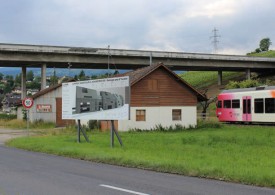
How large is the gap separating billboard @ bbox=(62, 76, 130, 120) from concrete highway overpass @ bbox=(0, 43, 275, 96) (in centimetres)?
3885

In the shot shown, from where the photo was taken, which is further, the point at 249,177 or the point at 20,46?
the point at 20,46

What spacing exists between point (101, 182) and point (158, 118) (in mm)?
27349

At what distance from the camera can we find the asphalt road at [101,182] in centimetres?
916

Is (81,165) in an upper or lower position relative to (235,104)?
lower

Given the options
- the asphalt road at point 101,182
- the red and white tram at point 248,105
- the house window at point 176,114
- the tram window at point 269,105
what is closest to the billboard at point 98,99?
the asphalt road at point 101,182

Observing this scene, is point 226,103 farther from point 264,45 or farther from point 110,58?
point 264,45

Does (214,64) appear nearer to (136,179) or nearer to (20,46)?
(20,46)

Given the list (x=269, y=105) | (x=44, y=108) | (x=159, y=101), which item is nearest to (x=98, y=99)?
(x=159, y=101)

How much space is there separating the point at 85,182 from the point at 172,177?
96.8 inches

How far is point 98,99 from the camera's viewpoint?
21.5 metres

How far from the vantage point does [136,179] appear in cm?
1103

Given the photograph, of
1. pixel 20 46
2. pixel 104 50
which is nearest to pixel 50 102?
pixel 20 46

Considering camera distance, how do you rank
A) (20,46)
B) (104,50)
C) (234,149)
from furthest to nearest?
(104,50), (20,46), (234,149)

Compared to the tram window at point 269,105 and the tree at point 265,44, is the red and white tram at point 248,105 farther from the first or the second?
the tree at point 265,44
